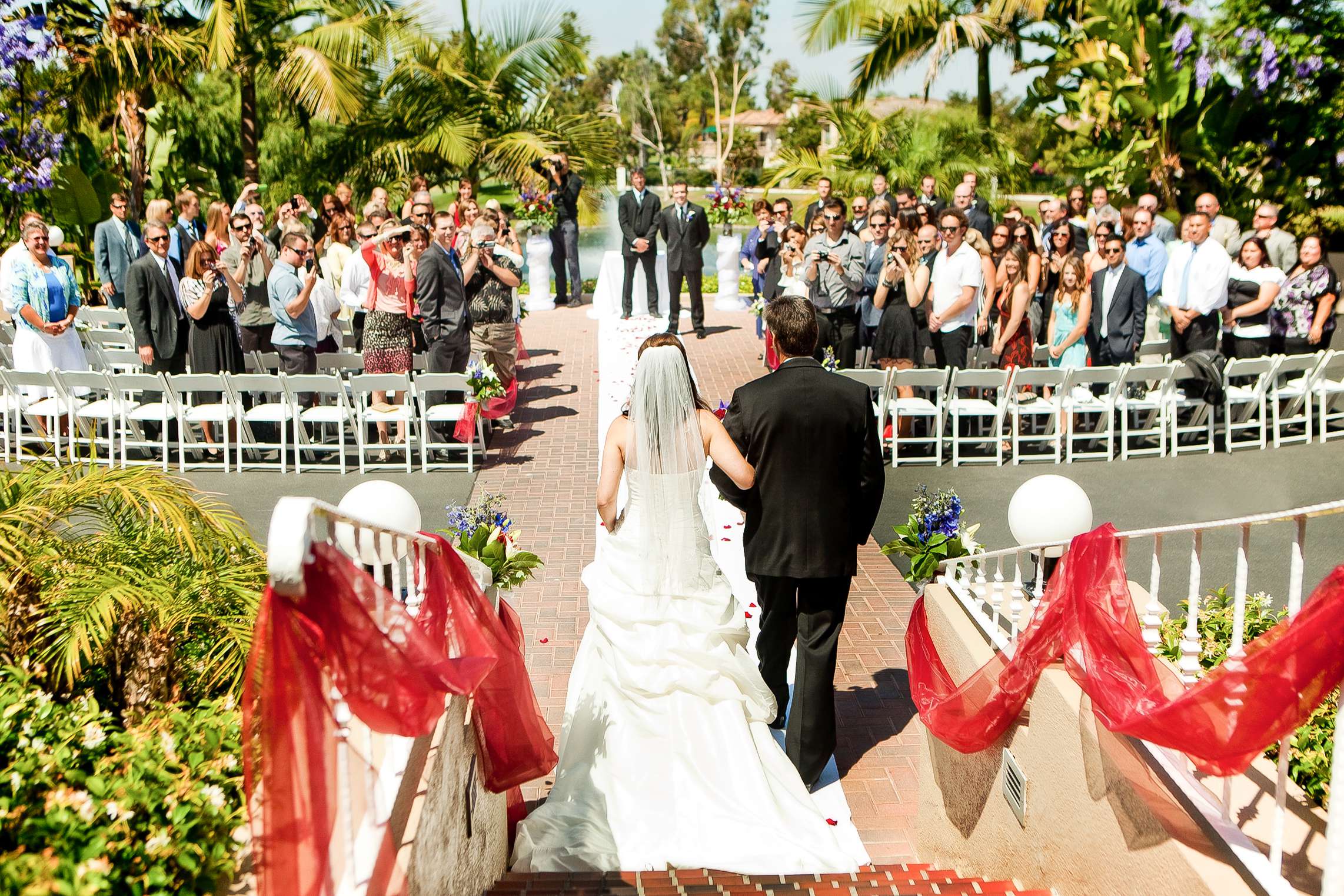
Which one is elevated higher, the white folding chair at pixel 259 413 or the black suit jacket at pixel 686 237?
the black suit jacket at pixel 686 237

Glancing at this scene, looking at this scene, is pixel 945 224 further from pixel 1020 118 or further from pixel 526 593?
pixel 1020 118

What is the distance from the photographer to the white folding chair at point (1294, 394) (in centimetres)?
1016

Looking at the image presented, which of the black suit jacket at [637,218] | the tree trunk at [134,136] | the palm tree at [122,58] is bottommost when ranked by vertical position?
the black suit jacket at [637,218]

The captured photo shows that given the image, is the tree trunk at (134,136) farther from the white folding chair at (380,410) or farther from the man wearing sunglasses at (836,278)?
the man wearing sunglasses at (836,278)

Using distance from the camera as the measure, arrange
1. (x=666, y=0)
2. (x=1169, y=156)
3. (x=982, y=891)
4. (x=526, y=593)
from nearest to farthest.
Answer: (x=982, y=891) → (x=526, y=593) → (x=1169, y=156) → (x=666, y=0)

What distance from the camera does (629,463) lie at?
536cm

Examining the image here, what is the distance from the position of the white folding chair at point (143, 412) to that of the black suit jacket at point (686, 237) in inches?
251

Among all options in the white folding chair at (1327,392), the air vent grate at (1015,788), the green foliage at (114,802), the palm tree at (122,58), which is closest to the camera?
the green foliage at (114,802)

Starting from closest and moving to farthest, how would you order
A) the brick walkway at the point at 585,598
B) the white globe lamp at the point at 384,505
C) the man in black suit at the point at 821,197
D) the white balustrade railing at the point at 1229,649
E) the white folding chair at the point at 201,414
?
the white balustrade railing at the point at 1229,649, the white globe lamp at the point at 384,505, the brick walkway at the point at 585,598, the white folding chair at the point at 201,414, the man in black suit at the point at 821,197

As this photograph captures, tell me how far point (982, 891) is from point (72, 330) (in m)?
9.58

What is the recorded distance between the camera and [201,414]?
9.86 meters

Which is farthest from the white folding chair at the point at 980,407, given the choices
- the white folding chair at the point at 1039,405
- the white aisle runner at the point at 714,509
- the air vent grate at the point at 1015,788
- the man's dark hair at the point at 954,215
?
the air vent grate at the point at 1015,788

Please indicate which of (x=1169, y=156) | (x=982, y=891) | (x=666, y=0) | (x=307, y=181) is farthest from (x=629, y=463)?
(x=666, y=0)

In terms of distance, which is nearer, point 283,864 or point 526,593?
point 283,864
